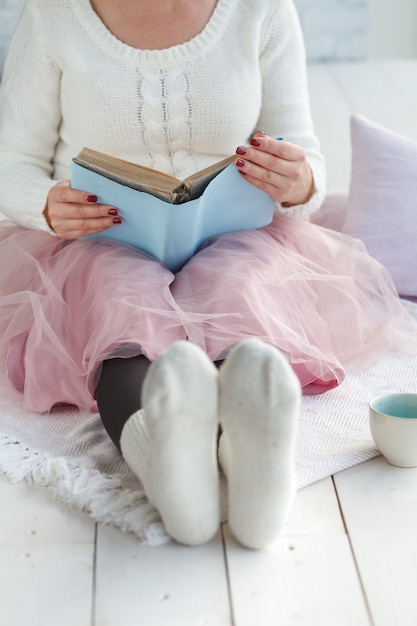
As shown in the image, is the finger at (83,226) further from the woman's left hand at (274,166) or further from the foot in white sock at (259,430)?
the foot in white sock at (259,430)

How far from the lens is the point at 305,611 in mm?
1002

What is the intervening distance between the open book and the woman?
0.02m

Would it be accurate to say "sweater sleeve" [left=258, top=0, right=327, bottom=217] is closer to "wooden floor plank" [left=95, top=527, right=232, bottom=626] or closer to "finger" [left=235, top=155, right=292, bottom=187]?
"finger" [left=235, top=155, right=292, bottom=187]

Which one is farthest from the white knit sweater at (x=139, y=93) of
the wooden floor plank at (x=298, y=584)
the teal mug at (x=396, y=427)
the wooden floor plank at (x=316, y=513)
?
the wooden floor plank at (x=298, y=584)

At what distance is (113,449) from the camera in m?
1.31

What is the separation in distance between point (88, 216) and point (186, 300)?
0.61 feet

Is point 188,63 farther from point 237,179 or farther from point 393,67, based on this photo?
point 393,67

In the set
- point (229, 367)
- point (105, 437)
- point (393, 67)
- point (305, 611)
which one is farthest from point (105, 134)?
point (393, 67)

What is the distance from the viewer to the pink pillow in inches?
70.1

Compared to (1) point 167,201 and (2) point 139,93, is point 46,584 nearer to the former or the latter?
(1) point 167,201

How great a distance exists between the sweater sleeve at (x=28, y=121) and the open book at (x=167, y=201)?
13 cm

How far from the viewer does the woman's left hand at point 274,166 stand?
1.38 metres

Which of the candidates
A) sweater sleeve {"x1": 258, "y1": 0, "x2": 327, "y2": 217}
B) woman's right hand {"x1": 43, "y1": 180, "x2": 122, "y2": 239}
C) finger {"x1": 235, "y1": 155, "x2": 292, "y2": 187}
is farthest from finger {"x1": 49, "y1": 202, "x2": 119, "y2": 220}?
sweater sleeve {"x1": 258, "y1": 0, "x2": 327, "y2": 217}

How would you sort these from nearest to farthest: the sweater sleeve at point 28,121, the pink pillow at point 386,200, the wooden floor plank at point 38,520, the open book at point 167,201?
the wooden floor plank at point 38,520, the open book at point 167,201, the sweater sleeve at point 28,121, the pink pillow at point 386,200
